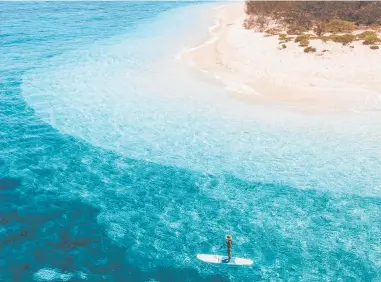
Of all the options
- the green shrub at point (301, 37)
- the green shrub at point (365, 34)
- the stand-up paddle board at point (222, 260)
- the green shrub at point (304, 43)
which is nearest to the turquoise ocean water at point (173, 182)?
the stand-up paddle board at point (222, 260)

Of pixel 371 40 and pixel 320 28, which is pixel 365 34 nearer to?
pixel 371 40

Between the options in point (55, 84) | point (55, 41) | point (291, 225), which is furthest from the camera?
point (55, 41)

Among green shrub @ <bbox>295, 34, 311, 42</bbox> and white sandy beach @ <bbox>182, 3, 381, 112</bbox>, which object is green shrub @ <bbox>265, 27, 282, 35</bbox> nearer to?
white sandy beach @ <bbox>182, 3, 381, 112</bbox>

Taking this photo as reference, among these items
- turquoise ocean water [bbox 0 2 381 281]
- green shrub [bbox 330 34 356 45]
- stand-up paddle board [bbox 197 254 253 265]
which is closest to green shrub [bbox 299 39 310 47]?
green shrub [bbox 330 34 356 45]

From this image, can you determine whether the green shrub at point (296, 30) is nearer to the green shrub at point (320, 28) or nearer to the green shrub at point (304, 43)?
the green shrub at point (320, 28)

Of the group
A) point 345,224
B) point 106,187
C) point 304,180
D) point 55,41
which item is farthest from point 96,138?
point 55,41

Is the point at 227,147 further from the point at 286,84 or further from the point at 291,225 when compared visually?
the point at 286,84

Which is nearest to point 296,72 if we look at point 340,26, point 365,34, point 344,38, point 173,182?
point 344,38
